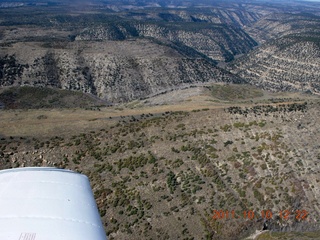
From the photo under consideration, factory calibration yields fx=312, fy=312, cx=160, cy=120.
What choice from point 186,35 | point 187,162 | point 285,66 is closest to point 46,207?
point 187,162

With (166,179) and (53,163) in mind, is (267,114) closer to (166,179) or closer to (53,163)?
(166,179)

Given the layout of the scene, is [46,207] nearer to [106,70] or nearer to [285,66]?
[106,70]

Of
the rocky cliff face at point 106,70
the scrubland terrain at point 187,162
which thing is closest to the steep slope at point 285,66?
the rocky cliff face at point 106,70

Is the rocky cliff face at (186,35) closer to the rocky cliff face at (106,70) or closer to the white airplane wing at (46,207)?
the rocky cliff face at (106,70)

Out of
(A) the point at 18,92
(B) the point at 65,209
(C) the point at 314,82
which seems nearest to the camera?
(B) the point at 65,209

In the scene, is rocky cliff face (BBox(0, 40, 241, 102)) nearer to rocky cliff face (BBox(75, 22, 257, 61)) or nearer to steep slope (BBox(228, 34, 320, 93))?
steep slope (BBox(228, 34, 320, 93))

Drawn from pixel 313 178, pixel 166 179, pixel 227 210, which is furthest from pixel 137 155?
pixel 313 178
